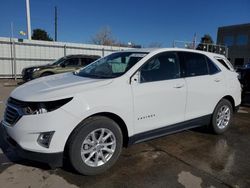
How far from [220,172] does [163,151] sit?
1.00 meters

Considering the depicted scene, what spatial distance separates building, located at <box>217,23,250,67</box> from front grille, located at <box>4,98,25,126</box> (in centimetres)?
3635

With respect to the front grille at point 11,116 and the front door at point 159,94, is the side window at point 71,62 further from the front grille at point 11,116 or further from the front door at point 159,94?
the front grille at point 11,116

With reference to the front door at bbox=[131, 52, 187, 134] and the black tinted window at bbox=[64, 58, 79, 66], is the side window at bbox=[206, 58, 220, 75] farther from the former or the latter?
the black tinted window at bbox=[64, 58, 79, 66]

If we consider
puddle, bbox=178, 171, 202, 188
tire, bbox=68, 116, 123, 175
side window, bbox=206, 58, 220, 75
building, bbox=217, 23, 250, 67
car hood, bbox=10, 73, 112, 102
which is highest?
building, bbox=217, 23, 250, 67

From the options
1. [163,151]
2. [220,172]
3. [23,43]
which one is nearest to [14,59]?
[23,43]

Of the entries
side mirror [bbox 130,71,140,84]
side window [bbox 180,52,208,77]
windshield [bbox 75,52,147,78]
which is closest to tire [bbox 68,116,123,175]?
side mirror [bbox 130,71,140,84]

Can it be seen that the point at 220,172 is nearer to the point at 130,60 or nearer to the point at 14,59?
the point at 130,60

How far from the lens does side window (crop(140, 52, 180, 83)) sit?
140 inches

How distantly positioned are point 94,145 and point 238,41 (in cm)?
3839

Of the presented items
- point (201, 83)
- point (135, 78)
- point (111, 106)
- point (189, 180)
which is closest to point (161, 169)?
point (189, 180)

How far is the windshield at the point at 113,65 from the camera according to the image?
3.62m

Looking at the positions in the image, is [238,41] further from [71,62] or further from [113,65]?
[113,65]

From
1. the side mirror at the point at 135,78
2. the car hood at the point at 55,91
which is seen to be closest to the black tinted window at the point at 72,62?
the car hood at the point at 55,91

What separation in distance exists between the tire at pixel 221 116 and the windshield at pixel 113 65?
Answer: 2033 millimetres
